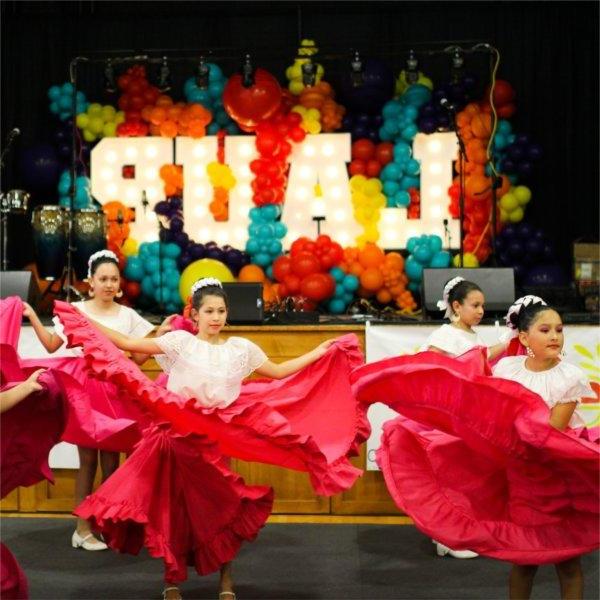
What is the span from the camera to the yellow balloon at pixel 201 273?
10.3 m

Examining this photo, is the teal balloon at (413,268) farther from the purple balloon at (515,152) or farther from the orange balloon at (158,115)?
the orange balloon at (158,115)

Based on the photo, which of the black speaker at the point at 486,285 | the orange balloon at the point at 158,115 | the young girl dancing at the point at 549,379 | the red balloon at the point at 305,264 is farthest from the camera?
the orange balloon at the point at 158,115

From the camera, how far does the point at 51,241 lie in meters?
9.38

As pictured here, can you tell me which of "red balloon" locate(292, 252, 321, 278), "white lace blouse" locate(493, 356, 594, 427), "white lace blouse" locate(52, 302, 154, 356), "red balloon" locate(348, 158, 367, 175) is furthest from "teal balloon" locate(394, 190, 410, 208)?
"white lace blouse" locate(493, 356, 594, 427)

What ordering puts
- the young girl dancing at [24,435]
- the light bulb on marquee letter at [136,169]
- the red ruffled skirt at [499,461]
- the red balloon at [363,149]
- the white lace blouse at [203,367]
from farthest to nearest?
the light bulb on marquee letter at [136,169] → the red balloon at [363,149] → the white lace blouse at [203,367] → the red ruffled skirt at [499,461] → the young girl dancing at [24,435]

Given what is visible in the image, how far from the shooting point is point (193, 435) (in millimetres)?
4711

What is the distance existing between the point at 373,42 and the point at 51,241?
398 centimetres

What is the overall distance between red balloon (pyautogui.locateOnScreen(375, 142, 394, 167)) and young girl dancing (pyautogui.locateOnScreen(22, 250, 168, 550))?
5.08m

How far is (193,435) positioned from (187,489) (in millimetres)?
340

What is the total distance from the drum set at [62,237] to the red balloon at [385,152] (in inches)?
118

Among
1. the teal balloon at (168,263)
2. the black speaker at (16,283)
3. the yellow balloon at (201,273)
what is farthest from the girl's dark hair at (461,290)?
the teal balloon at (168,263)

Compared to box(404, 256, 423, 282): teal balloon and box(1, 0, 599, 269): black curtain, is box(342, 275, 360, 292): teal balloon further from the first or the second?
box(1, 0, 599, 269): black curtain

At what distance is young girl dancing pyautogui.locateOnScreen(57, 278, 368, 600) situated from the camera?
4.82 metres

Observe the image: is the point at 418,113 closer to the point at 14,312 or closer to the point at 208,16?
the point at 208,16
